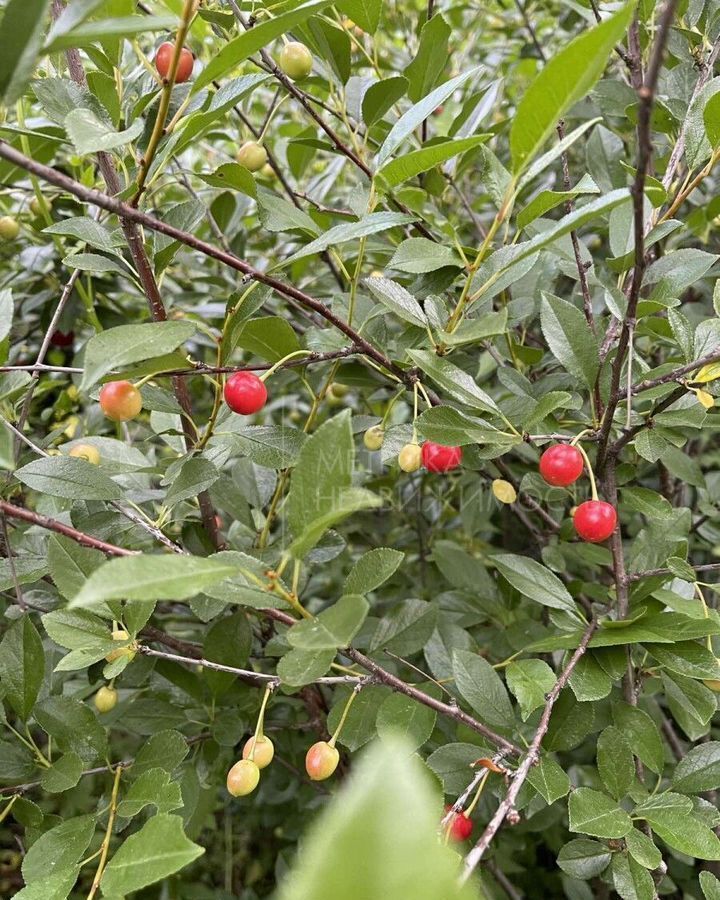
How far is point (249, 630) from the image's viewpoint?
37.1 inches

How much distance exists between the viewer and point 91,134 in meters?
0.60

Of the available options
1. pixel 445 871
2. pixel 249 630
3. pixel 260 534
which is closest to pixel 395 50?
pixel 260 534

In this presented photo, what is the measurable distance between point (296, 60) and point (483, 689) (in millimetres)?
776

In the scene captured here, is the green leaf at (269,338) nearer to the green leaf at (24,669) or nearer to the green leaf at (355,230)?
the green leaf at (355,230)

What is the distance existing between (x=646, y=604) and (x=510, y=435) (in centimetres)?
29

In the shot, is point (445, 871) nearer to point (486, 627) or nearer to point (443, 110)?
point (486, 627)

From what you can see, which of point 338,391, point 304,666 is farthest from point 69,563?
point 338,391

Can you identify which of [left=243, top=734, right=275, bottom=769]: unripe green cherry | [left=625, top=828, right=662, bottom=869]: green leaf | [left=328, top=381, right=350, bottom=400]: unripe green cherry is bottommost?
[left=328, top=381, right=350, bottom=400]: unripe green cherry

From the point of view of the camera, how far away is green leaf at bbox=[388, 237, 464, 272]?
2.54 ft

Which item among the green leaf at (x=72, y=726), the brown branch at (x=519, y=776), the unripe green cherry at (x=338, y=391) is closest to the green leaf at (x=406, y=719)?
the brown branch at (x=519, y=776)

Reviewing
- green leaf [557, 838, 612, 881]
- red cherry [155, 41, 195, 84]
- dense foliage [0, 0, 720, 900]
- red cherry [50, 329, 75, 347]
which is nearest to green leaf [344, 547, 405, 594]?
dense foliage [0, 0, 720, 900]

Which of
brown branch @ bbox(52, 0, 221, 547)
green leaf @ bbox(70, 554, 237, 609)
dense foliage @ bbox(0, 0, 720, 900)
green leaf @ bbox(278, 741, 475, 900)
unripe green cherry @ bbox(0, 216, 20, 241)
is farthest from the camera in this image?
unripe green cherry @ bbox(0, 216, 20, 241)

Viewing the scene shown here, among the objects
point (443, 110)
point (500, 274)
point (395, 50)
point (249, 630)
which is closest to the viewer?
point (500, 274)

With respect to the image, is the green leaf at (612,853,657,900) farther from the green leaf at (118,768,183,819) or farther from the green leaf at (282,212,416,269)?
the green leaf at (282,212,416,269)
